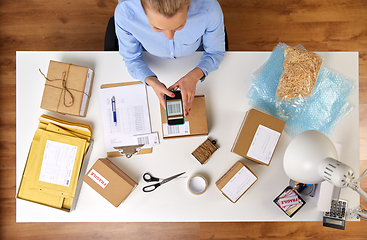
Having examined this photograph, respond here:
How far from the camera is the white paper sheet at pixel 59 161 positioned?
1.02m

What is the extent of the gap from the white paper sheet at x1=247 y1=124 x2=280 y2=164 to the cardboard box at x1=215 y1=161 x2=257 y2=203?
0.25ft

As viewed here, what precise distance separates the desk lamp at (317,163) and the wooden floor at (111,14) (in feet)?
3.91

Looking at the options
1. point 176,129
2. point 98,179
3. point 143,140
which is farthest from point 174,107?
point 98,179

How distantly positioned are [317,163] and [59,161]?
1.03 metres

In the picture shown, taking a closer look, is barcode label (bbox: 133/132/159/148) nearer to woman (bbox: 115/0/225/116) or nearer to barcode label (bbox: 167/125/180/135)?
barcode label (bbox: 167/125/180/135)

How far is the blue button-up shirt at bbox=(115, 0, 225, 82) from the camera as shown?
0.78 meters

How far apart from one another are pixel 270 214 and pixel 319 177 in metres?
0.48

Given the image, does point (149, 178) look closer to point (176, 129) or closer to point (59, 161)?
point (176, 129)

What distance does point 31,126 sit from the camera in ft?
3.43

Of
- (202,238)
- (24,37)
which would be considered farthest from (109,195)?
(24,37)

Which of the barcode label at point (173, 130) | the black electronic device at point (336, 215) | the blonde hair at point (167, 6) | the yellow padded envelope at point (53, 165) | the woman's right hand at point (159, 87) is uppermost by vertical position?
the blonde hair at point (167, 6)

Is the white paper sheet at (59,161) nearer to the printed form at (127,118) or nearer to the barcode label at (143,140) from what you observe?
the printed form at (127,118)

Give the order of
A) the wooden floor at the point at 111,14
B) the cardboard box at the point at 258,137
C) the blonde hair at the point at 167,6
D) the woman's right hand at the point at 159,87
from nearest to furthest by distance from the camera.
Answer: the blonde hair at the point at 167,6 < the woman's right hand at the point at 159,87 < the cardboard box at the point at 258,137 < the wooden floor at the point at 111,14

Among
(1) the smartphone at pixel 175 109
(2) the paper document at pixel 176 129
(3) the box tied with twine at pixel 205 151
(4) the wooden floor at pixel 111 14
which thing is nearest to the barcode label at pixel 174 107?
(1) the smartphone at pixel 175 109
